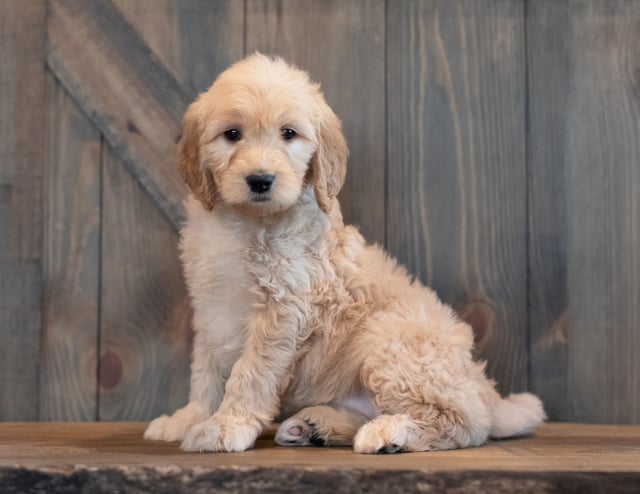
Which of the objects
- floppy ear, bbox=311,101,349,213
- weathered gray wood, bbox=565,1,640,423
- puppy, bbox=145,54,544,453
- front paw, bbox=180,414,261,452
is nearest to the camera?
front paw, bbox=180,414,261,452

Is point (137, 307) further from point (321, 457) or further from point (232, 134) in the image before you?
point (321, 457)

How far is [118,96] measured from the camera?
3.23 meters

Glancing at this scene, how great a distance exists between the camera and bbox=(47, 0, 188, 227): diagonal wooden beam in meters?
3.22

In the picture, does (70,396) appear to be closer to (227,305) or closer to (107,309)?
(107,309)

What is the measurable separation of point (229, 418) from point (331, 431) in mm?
325

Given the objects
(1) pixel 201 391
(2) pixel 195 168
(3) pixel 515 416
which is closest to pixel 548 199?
(3) pixel 515 416

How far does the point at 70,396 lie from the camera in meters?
3.25

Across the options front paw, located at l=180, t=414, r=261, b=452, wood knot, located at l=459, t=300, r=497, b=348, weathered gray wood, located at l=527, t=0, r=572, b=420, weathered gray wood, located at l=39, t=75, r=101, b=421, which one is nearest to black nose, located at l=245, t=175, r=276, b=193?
front paw, located at l=180, t=414, r=261, b=452

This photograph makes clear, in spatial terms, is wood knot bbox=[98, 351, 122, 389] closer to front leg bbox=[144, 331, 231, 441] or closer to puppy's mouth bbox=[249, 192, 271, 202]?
front leg bbox=[144, 331, 231, 441]

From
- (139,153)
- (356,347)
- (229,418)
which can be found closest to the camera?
(229,418)

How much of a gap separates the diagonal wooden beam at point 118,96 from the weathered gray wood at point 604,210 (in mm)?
1590

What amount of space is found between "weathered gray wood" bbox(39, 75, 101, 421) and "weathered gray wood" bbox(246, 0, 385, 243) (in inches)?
31.1

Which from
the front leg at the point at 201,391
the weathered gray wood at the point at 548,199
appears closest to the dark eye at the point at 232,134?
the front leg at the point at 201,391

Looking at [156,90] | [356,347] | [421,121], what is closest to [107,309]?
[156,90]
